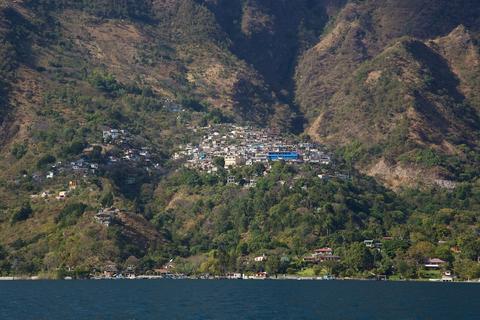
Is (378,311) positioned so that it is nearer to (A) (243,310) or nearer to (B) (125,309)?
(A) (243,310)

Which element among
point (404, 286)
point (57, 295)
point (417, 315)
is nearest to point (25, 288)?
point (57, 295)

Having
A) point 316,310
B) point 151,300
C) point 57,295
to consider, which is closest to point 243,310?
point 316,310

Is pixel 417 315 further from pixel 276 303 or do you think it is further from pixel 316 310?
pixel 276 303

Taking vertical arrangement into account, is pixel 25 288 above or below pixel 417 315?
below

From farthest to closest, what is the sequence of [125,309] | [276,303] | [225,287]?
1. [225,287]
2. [276,303]
3. [125,309]

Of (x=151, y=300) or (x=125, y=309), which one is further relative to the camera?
(x=151, y=300)

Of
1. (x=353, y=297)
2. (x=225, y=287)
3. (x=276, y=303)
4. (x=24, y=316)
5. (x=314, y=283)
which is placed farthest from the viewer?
(x=314, y=283)
